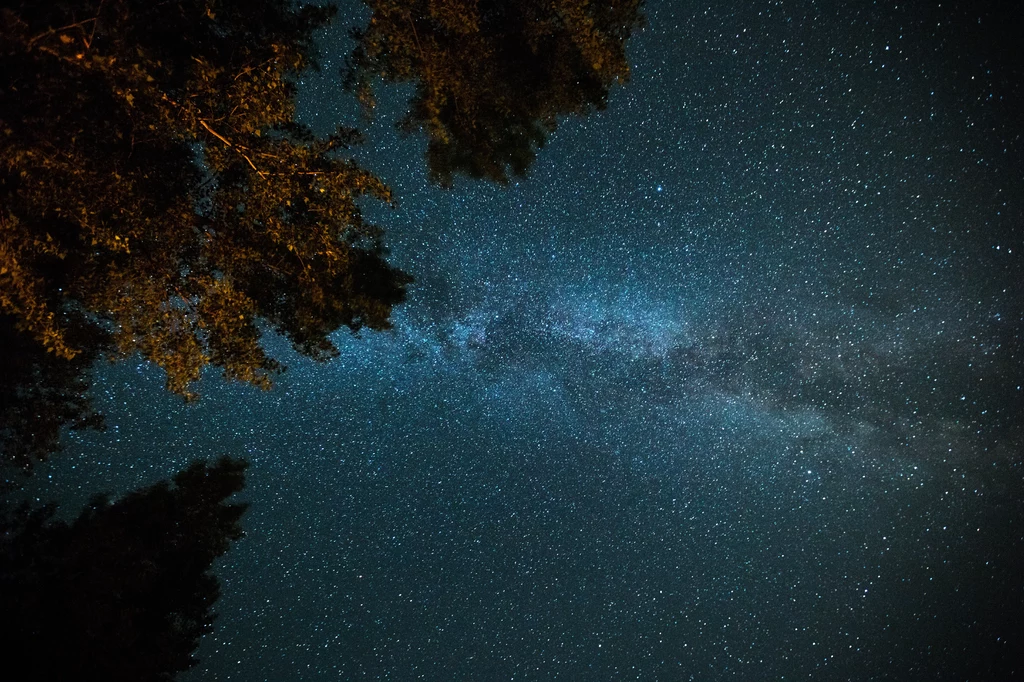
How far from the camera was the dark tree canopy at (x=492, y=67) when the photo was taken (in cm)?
416

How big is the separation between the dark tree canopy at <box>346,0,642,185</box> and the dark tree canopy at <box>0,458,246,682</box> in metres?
5.02

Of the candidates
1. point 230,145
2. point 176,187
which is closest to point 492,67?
point 230,145

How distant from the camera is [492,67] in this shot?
4.66m

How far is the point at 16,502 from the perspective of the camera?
594 cm

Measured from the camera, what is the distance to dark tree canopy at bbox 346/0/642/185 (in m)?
4.16

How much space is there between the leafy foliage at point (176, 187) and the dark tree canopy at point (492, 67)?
30.7 inches

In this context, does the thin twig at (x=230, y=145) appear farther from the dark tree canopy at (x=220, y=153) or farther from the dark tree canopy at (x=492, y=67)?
the dark tree canopy at (x=492, y=67)

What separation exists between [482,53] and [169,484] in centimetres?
638

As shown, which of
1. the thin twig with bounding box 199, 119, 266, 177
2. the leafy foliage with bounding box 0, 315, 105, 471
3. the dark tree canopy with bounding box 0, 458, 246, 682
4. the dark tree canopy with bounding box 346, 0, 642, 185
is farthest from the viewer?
the leafy foliage with bounding box 0, 315, 105, 471

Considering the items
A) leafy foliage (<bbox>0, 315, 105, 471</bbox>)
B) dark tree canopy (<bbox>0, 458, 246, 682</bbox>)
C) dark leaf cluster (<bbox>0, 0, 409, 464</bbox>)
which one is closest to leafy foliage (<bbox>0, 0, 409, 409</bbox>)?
dark leaf cluster (<bbox>0, 0, 409, 464</bbox>)

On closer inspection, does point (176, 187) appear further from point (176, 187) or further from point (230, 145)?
point (230, 145)

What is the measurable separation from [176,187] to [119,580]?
14.3 ft

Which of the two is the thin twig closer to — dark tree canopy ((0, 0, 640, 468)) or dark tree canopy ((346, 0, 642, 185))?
dark tree canopy ((0, 0, 640, 468))

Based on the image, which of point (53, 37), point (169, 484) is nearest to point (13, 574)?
point (169, 484)
